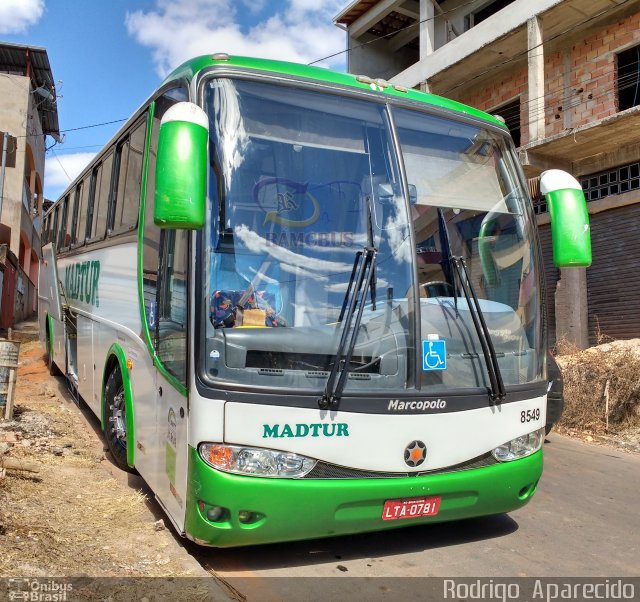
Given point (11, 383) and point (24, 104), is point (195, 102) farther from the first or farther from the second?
point (24, 104)

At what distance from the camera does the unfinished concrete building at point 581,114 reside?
483 inches

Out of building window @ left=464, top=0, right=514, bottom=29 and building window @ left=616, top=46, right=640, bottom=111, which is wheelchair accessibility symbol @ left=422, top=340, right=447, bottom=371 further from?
building window @ left=464, top=0, right=514, bottom=29

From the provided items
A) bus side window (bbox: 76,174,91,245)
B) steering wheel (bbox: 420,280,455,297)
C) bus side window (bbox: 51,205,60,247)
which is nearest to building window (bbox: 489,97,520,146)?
bus side window (bbox: 51,205,60,247)

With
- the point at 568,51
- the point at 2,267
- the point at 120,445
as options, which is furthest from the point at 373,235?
the point at 2,267

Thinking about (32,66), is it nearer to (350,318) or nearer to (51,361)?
(51,361)

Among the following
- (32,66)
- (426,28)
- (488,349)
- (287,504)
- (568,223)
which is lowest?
(287,504)

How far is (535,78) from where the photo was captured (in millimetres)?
13320

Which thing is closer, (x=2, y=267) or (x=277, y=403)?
(x=277, y=403)

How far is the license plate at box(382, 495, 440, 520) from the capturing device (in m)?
3.54

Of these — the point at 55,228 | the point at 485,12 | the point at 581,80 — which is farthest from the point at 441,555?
the point at 485,12

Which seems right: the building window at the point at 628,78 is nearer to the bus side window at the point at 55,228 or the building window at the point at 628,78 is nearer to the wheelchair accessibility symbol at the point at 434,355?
the bus side window at the point at 55,228

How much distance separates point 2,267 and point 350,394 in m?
19.6

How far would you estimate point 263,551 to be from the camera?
388cm

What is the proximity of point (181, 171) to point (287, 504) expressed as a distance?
1814 mm
